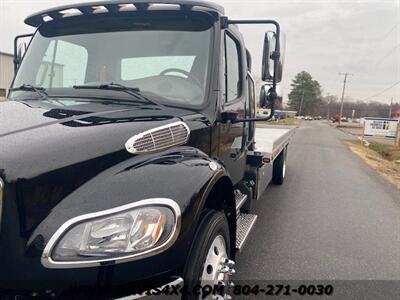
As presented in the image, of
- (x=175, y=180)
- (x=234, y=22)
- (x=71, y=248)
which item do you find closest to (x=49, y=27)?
(x=234, y=22)

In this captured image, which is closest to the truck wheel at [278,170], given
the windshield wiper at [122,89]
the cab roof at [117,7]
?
the cab roof at [117,7]

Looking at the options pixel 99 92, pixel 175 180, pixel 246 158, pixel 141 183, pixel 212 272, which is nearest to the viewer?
pixel 141 183

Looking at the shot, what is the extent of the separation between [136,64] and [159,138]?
0.99m

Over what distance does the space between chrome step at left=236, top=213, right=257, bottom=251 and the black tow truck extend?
0.03m

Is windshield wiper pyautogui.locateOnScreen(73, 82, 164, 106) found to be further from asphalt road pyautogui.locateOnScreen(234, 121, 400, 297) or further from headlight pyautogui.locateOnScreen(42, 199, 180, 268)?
asphalt road pyautogui.locateOnScreen(234, 121, 400, 297)

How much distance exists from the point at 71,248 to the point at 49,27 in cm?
254

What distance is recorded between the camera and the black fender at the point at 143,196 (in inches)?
68.8

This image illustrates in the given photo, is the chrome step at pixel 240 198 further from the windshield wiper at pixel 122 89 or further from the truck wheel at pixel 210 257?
the windshield wiper at pixel 122 89

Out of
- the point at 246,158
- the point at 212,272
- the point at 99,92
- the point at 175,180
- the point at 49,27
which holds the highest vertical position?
the point at 49,27

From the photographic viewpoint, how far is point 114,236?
179 cm

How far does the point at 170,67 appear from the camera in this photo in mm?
3109

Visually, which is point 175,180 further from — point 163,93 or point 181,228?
point 163,93

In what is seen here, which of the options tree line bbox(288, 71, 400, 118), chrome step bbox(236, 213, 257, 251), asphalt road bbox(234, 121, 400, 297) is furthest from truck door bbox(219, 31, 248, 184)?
tree line bbox(288, 71, 400, 118)

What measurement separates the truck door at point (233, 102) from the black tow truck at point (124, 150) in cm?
2
